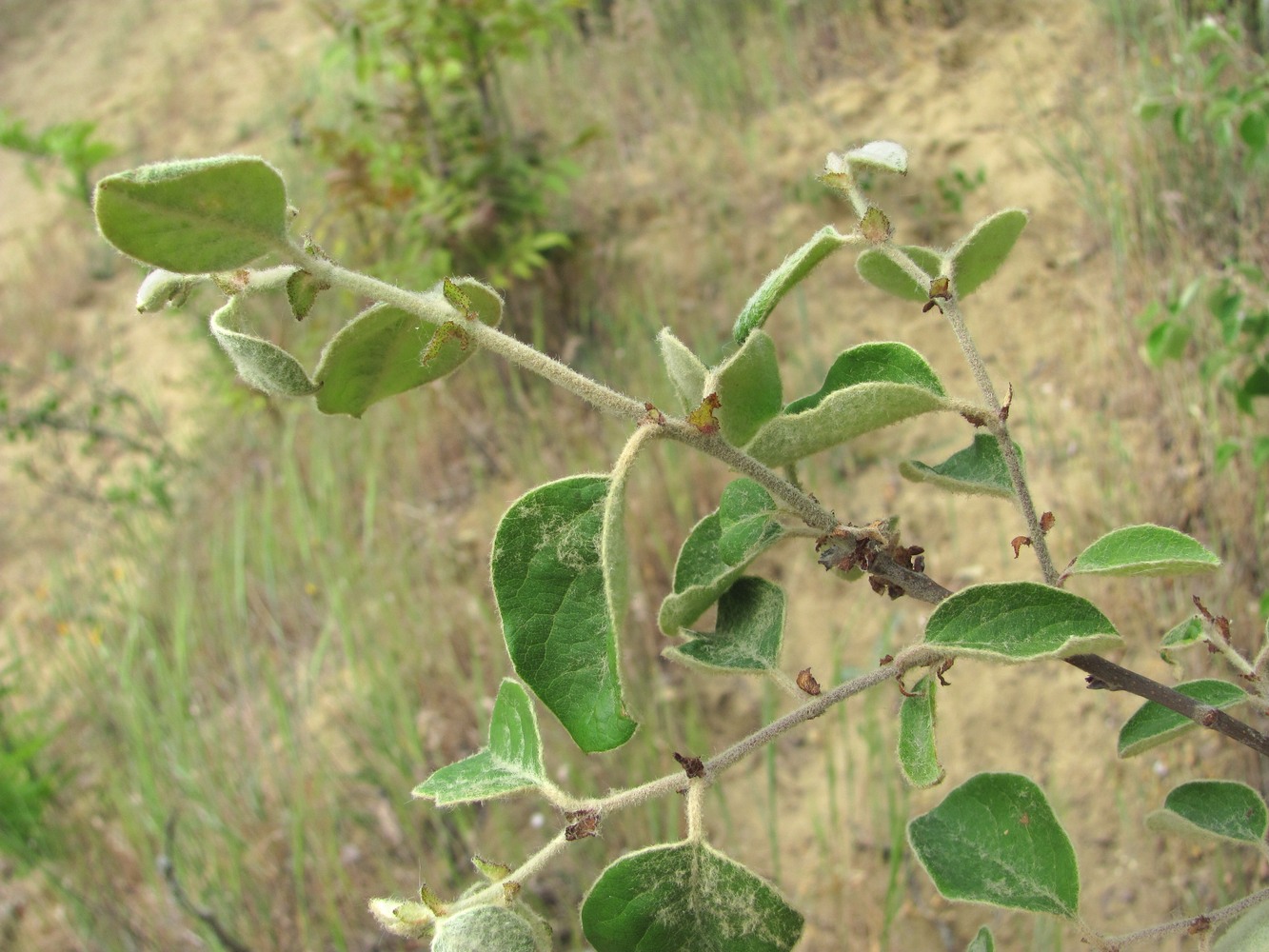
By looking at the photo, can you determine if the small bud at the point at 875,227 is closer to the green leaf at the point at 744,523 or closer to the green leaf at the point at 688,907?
the green leaf at the point at 744,523

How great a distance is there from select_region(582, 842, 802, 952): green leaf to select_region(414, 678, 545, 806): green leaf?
8cm

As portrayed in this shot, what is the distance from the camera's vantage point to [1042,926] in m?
1.36

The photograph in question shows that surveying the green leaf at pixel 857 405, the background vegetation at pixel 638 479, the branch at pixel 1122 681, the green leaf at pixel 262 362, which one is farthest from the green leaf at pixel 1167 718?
the background vegetation at pixel 638 479

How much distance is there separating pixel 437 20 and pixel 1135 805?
2.57m

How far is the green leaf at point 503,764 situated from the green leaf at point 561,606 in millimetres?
85

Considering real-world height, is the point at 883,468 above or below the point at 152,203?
below

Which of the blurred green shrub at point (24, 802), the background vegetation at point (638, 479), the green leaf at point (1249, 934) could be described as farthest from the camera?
the blurred green shrub at point (24, 802)

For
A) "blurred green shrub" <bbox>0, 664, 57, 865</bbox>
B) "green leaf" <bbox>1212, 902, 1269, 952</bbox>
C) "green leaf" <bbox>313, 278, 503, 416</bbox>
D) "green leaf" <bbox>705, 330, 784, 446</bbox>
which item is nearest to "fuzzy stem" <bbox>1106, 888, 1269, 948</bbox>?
"green leaf" <bbox>1212, 902, 1269, 952</bbox>

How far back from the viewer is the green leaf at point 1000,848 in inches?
20.9

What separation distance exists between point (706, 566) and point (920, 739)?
0.15 m

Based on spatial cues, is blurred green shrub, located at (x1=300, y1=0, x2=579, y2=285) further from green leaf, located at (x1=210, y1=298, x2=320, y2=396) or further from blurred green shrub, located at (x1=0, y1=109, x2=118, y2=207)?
green leaf, located at (x1=210, y1=298, x2=320, y2=396)

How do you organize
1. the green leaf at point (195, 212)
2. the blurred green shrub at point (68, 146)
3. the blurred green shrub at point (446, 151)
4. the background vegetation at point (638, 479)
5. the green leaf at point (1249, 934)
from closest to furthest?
the green leaf at point (195, 212) → the green leaf at point (1249, 934) → the background vegetation at point (638, 479) → the blurred green shrub at point (446, 151) → the blurred green shrub at point (68, 146)

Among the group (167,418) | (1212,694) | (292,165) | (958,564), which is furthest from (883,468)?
(292,165)

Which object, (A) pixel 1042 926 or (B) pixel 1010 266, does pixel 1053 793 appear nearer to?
(A) pixel 1042 926
